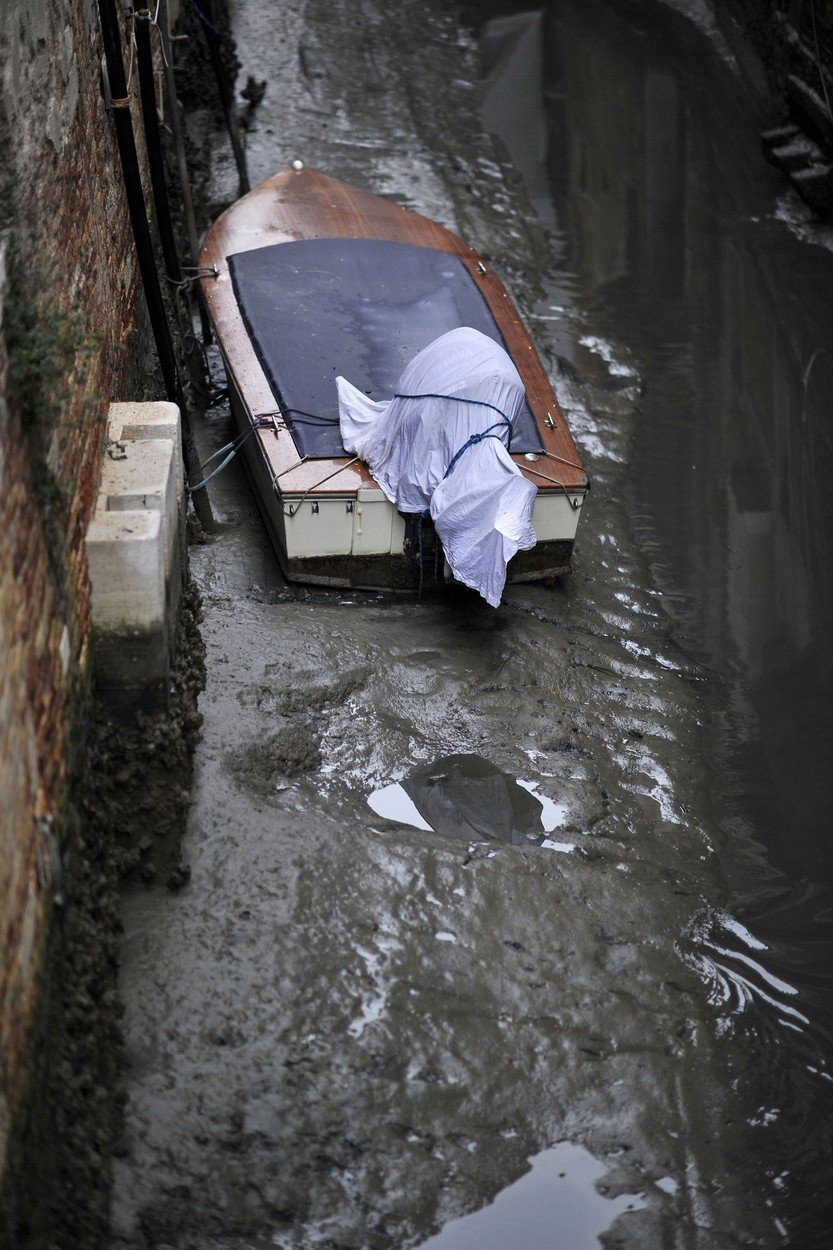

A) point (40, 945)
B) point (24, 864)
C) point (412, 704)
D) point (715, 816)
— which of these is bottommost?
point (715, 816)

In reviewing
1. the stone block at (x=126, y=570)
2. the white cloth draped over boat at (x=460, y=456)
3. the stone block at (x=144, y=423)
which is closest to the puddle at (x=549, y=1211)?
the stone block at (x=126, y=570)

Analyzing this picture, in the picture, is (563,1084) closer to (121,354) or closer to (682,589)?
(682,589)

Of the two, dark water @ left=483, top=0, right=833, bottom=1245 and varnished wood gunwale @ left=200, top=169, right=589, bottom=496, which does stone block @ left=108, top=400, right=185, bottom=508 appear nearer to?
varnished wood gunwale @ left=200, top=169, right=589, bottom=496

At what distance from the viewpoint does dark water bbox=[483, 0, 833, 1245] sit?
4797mm

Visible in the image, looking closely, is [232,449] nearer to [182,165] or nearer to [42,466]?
[182,165]

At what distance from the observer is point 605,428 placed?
8.37m

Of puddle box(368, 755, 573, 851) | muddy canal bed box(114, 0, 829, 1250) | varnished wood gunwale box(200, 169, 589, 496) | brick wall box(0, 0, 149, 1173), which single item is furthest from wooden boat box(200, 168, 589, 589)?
puddle box(368, 755, 573, 851)

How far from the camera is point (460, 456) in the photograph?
20.5 feet

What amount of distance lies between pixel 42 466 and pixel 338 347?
3.99 m

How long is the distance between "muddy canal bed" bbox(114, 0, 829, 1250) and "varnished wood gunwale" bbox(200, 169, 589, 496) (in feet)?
2.07

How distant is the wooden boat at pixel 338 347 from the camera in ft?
21.0

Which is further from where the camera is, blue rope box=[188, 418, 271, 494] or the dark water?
blue rope box=[188, 418, 271, 494]

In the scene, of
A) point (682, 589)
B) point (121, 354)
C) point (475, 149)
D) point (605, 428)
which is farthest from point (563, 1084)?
point (475, 149)

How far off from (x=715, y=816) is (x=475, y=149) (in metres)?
8.50
